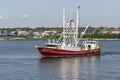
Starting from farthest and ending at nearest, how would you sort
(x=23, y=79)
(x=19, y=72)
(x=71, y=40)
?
(x=71, y=40) → (x=19, y=72) → (x=23, y=79)

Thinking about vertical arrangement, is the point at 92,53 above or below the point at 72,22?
below

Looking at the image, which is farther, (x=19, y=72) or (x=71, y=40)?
(x=71, y=40)

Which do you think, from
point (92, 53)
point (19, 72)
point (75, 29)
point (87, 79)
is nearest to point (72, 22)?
point (75, 29)

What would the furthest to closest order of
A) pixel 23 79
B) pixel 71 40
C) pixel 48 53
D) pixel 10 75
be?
1. pixel 71 40
2. pixel 48 53
3. pixel 10 75
4. pixel 23 79

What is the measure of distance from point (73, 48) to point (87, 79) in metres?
38.8

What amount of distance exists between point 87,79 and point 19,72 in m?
11.2

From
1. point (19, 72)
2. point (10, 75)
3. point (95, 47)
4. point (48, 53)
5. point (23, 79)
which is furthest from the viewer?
point (95, 47)

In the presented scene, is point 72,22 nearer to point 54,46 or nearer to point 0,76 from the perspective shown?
point 54,46

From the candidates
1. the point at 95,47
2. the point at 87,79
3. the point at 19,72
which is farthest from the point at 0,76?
the point at 95,47

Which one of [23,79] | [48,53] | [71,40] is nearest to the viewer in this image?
[23,79]

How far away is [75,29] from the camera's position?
9600 cm

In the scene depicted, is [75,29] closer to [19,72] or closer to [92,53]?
[92,53]

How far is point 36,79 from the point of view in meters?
52.7

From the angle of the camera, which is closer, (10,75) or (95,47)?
(10,75)
